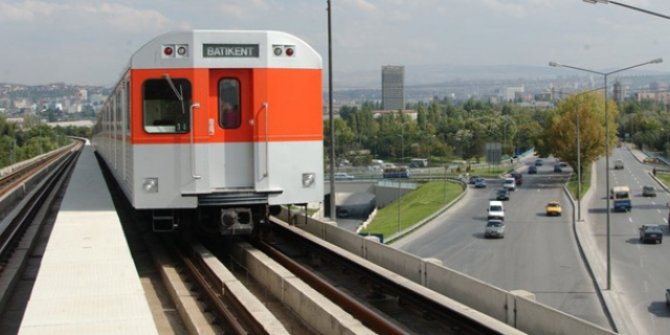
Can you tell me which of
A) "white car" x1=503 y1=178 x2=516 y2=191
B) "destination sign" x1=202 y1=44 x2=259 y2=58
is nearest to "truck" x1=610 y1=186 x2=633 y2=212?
"white car" x1=503 y1=178 x2=516 y2=191

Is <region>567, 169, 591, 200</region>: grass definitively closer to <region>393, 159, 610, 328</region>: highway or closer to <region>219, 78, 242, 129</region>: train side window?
<region>393, 159, 610, 328</region>: highway

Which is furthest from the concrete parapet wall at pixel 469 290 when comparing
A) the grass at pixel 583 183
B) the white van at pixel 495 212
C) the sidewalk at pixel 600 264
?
the grass at pixel 583 183

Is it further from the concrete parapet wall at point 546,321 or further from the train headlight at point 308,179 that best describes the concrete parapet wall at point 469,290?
the train headlight at point 308,179

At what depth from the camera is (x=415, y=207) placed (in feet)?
263

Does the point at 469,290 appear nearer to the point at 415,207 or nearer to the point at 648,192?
the point at 415,207

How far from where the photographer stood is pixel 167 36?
1398 cm

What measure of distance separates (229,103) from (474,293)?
567 cm

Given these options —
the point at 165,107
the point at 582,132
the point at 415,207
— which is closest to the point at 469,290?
the point at 165,107

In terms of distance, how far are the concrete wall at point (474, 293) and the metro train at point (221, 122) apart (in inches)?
55.5

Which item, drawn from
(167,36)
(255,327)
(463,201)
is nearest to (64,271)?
(255,327)

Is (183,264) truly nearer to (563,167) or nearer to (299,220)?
(299,220)

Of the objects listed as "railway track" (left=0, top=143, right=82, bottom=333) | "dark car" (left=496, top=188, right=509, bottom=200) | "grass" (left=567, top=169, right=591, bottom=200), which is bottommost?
"dark car" (left=496, top=188, right=509, bottom=200)

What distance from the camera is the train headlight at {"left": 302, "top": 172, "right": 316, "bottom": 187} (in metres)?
14.6

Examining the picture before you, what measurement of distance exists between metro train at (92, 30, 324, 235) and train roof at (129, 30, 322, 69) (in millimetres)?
15
